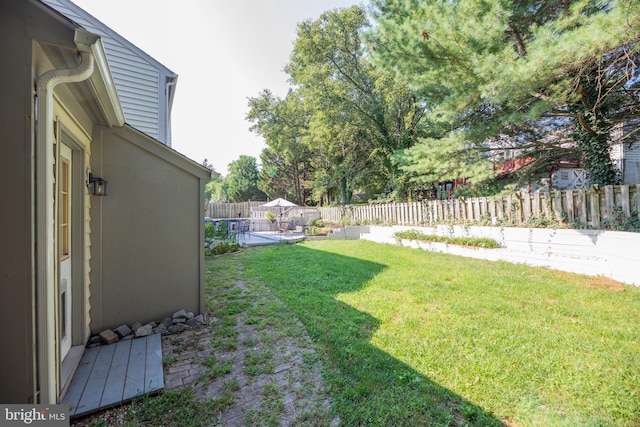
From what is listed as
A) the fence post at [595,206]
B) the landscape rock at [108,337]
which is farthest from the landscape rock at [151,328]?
the fence post at [595,206]

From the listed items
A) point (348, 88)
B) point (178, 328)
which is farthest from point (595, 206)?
point (348, 88)

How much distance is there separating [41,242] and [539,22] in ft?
31.3

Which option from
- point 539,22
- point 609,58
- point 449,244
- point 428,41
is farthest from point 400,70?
point 449,244

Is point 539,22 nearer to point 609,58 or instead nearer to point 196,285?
point 609,58

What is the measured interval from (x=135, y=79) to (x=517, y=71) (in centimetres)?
806

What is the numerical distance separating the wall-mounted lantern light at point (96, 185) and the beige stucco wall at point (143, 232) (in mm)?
77

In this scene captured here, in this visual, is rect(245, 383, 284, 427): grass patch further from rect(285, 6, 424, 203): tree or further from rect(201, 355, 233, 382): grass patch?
rect(285, 6, 424, 203): tree

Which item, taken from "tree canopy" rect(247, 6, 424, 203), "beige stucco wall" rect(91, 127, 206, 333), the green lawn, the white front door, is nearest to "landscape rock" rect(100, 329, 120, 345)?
"beige stucco wall" rect(91, 127, 206, 333)

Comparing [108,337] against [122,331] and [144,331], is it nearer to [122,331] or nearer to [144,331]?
[122,331]

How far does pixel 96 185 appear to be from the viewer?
3.13m

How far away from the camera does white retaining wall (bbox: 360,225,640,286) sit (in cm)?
450

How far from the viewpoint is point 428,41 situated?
5344 millimetres

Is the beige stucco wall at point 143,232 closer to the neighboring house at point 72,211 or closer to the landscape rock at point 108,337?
the neighboring house at point 72,211

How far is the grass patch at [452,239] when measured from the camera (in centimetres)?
688
